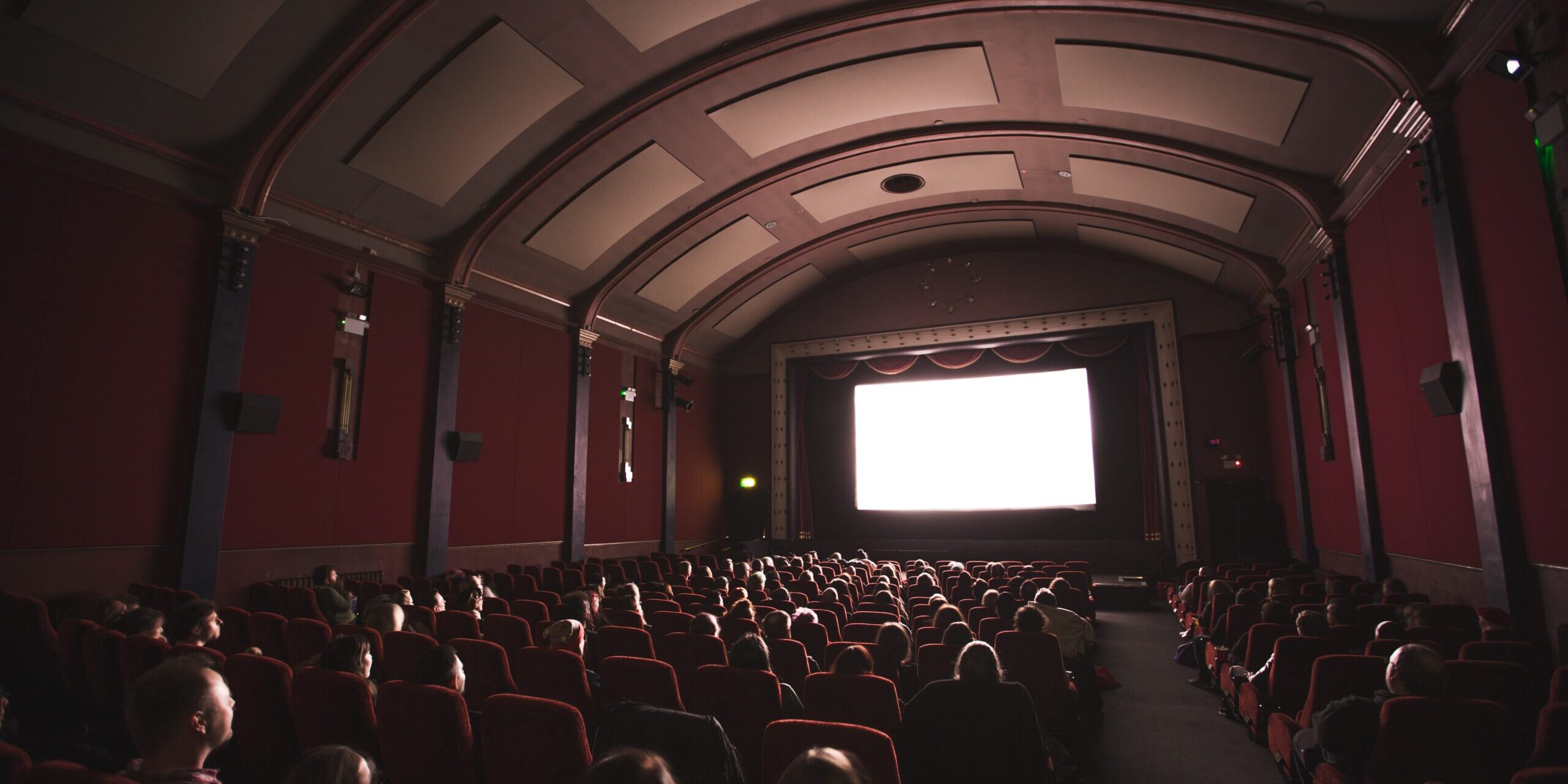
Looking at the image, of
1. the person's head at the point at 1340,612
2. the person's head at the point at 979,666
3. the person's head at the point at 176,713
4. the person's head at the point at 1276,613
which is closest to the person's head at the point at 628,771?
the person's head at the point at 176,713

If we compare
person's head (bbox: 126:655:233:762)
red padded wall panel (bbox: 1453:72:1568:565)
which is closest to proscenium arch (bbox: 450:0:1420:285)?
red padded wall panel (bbox: 1453:72:1568:565)

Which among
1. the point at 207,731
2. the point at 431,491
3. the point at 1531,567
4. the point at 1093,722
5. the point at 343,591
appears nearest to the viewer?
the point at 207,731

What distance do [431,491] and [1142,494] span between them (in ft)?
41.3

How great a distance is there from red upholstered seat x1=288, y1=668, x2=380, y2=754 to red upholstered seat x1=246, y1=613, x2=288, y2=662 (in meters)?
1.93

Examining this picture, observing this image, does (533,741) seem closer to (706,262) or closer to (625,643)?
(625,643)

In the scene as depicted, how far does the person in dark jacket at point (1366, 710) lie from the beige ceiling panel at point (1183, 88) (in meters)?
6.54

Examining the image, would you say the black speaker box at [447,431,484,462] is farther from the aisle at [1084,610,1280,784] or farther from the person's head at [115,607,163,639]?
the aisle at [1084,610,1280,784]

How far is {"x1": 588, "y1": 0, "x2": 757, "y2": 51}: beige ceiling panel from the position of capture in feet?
24.5

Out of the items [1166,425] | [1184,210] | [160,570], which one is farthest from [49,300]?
[1166,425]

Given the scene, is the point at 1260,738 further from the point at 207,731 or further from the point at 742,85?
the point at 742,85

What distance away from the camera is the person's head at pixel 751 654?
11.0ft

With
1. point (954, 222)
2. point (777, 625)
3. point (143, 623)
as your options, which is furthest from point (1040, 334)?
point (143, 623)

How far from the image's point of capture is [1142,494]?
14.3 m

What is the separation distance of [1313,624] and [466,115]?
9.14m
